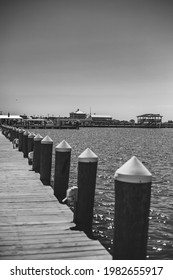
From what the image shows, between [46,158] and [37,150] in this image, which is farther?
[37,150]

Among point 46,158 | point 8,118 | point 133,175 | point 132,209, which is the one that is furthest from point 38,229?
point 8,118

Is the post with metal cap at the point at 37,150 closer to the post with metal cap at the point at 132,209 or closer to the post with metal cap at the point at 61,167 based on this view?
the post with metal cap at the point at 61,167

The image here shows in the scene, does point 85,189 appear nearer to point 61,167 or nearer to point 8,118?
point 61,167

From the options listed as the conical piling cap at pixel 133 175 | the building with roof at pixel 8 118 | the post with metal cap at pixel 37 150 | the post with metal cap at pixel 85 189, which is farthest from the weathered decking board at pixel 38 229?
the building with roof at pixel 8 118

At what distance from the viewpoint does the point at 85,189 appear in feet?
19.5

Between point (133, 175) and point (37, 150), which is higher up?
point (133, 175)

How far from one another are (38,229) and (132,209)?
8.34 feet

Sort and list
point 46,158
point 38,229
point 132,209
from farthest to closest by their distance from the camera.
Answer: point 46,158
point 38,229
point 132,209

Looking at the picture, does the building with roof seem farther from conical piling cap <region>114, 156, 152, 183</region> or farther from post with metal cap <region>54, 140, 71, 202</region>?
conical piling cap <region>114, 156, 152, 183</region>

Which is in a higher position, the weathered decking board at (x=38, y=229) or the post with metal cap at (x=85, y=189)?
the post with metal cap at (x=85, y=189)

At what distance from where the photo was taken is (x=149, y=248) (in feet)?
26.1

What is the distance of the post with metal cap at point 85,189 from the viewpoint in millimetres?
5832

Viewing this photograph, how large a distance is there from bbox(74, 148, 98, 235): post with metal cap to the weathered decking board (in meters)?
0.23

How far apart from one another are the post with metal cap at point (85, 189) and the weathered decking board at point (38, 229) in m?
0.23
